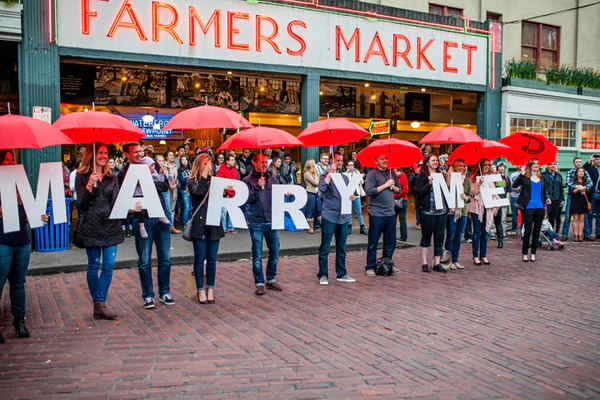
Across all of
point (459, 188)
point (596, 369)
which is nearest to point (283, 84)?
point (459, 188)

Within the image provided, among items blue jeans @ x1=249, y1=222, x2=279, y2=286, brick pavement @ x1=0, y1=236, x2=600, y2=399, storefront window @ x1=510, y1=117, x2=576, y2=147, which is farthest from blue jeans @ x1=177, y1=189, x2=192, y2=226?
storefront window @ x1=510, y1=117, x2=576, y2=147

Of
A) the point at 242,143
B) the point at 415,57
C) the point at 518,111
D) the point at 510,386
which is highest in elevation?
the point at 415,57

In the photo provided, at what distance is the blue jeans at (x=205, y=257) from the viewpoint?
284 inches

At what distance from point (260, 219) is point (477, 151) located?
4.70 metres

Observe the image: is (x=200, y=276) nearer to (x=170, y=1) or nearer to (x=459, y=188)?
(x=459, y=188)

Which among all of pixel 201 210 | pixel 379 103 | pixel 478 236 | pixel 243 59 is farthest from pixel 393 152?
pixel 379 103

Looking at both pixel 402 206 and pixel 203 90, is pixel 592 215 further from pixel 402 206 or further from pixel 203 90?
pixel 203 90

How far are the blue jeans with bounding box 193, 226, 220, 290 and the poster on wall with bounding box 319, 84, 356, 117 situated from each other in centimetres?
1212

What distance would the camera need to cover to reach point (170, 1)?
41.9 ft

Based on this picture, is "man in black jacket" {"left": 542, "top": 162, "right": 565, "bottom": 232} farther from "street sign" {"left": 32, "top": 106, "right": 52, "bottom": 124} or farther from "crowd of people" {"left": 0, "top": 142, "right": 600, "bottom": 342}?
"street sign" {"left": 32, "top": 106, "right": 52, "bottom": 124}

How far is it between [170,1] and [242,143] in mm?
6668

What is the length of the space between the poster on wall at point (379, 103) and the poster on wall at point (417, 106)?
23 centimetres

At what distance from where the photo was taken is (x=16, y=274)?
5.98 metres

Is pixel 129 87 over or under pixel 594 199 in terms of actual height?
over
